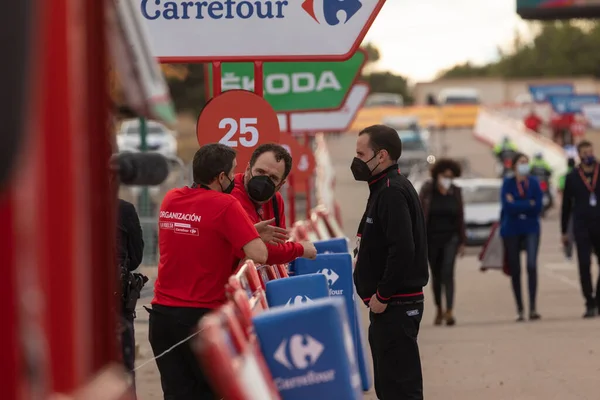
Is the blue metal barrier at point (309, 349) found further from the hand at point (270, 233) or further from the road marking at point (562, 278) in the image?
the road marking at point (562, 278)

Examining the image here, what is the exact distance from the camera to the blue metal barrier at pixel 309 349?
4.70 meters

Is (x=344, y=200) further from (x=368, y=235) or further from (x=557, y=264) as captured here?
(x=368, y=235)

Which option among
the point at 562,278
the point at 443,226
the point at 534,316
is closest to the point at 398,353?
the point at 443,226

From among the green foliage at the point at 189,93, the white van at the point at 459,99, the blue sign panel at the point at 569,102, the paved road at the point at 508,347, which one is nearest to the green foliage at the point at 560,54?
the white van at the point at 459,99

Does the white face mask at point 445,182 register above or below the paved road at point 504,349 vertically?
above

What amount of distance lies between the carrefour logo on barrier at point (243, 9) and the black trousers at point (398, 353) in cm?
245

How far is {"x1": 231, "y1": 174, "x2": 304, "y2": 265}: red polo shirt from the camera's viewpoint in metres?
7.12

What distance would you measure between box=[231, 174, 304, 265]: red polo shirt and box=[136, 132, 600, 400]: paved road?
1.84 m

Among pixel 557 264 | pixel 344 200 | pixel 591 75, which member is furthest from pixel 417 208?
pixel 591 75

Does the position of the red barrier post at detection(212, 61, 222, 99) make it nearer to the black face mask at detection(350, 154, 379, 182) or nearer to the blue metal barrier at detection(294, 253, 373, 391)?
the blue metal barrier at detection(294, 253, 373, 391)

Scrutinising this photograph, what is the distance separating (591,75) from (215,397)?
5518 inches

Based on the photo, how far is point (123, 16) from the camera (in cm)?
289

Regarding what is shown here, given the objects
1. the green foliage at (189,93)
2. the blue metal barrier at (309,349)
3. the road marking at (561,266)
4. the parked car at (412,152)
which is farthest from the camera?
the green foliage at (189,93)

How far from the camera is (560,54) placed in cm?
14588
